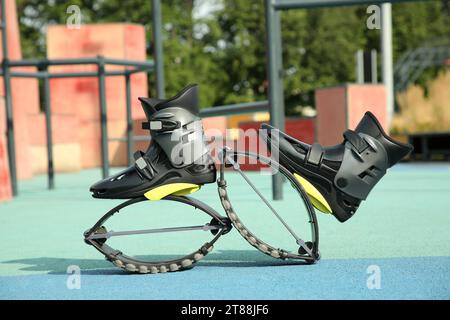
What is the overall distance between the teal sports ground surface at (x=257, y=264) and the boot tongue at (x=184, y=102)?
862 millimetres

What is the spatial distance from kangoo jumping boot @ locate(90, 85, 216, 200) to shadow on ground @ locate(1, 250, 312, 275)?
0.48 metres

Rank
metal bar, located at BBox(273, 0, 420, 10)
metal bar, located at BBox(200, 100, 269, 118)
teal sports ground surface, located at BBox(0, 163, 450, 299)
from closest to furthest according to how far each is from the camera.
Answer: teal sports ground surface, located at BBox(0, 163, 450, 299)
metal bar, located at BBox(273, 0, 420, 10)
metal bar, located at BBox(200, 100, 269, 118)

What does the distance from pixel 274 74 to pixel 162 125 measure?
15.0 ft

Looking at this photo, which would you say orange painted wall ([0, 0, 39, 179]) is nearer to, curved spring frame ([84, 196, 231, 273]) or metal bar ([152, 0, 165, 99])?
metal bar ([152, 0, 165, 99])

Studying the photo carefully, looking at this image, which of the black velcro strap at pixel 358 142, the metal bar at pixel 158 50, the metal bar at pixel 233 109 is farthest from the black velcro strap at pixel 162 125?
the metal bar at pixel 158 50

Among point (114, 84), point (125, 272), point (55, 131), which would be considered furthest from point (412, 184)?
point (114, 84)

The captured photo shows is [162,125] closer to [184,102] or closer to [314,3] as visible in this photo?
[184,102]

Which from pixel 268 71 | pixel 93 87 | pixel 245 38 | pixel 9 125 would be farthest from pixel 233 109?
pixel 245 38

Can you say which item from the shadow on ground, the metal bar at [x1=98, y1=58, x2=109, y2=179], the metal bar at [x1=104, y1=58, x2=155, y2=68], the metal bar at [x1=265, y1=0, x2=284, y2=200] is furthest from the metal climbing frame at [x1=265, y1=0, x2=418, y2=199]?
the shadow on ground

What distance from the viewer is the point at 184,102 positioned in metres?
4.04

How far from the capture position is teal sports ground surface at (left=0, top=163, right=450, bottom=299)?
346 cm

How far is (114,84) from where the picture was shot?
22.6m
